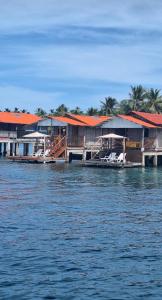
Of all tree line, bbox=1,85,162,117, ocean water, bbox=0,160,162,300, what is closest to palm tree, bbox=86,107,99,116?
tree line, bbox=1,85,162,117

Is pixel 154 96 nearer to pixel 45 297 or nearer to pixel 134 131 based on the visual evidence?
pixel 134 131

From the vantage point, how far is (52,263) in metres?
15.4

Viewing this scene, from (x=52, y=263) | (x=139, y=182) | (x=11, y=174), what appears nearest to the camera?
(x=52, y=263)

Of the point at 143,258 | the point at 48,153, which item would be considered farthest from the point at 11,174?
the point at 143,258

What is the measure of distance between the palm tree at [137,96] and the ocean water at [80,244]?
53619 mm

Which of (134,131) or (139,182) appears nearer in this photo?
(139,182)

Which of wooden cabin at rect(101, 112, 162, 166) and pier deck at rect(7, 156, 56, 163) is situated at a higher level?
wooden cabin at rect(101, 112, 162, 166)

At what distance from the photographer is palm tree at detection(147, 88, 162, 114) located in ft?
278

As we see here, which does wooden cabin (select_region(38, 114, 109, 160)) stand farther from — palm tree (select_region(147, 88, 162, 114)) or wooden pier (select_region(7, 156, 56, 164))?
palm tree (select_region(147, 88, 162, 114))

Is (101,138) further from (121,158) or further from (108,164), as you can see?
(108,164)

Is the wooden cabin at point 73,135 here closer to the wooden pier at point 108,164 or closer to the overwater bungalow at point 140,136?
the overwater bungalow at point 140,136

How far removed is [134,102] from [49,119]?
84.7 ft

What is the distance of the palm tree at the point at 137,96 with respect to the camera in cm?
8619

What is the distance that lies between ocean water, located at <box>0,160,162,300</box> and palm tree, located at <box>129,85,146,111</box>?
53.6 m
